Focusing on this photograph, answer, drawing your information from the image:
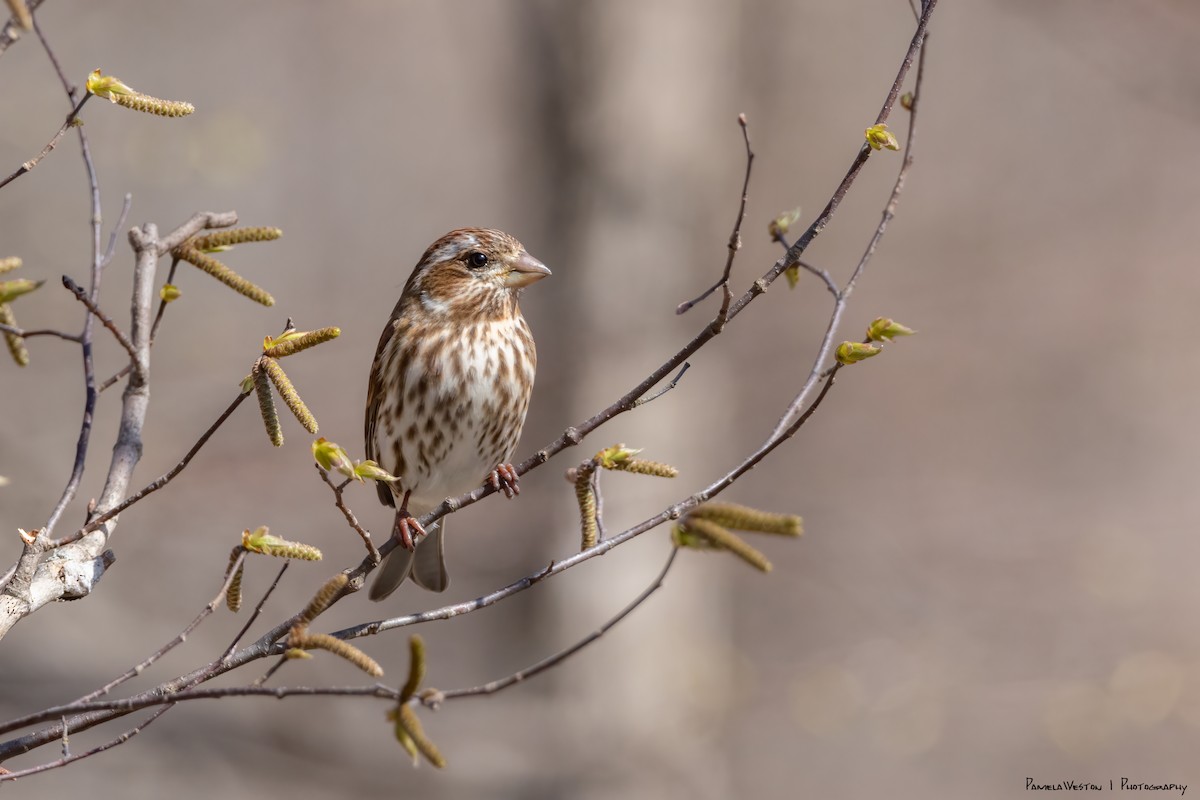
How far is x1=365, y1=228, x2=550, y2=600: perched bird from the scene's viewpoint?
201 inches

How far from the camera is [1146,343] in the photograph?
516 inches

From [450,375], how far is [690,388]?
179 inches

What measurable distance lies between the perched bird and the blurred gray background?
3.27m

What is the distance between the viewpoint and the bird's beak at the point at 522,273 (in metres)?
5.32

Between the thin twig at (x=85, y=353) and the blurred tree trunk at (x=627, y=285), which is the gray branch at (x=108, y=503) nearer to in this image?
the thin twig at (x=85, y=353)

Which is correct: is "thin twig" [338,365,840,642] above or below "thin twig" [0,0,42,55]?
below

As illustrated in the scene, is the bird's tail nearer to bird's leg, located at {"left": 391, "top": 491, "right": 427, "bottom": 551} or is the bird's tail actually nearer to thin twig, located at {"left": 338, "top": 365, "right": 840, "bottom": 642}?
bird's leg, located at {"left": 391, "top": 491, "right": 427, "bottom": 551}

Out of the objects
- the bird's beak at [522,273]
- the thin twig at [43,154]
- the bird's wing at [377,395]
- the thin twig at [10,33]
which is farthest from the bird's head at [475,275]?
the thin twig at [10,33]

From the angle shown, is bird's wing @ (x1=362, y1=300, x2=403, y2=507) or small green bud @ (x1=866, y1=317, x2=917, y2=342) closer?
small green bud @ (x1=866, y1=317, x2=917, y2=342)

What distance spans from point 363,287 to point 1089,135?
7.96 metres

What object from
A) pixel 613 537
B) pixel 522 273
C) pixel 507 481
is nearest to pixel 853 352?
pixel 613 537

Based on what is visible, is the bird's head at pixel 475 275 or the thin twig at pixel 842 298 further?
the bird's head at pixel 475 275

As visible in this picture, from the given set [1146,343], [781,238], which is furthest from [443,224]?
[781,238]

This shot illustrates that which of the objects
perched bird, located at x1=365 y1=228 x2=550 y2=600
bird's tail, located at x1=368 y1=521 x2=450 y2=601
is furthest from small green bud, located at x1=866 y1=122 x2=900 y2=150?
bird's tail, located at x1=368 y1=521 x2=450 y2=601
